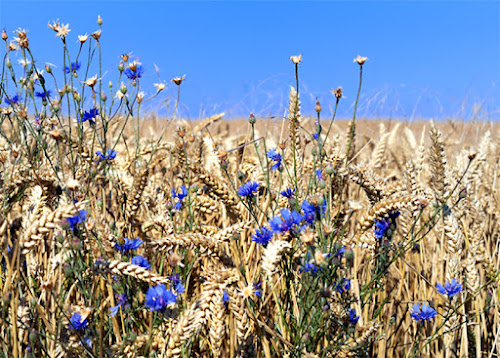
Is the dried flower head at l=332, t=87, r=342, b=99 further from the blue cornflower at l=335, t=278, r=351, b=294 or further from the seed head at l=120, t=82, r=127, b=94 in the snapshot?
the seed head at l=120, t=82, r=127, b=94

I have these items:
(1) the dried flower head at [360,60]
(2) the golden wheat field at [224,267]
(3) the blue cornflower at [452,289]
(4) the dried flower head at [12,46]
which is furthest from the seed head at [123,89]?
(3) the blue cornflower at [452,289]

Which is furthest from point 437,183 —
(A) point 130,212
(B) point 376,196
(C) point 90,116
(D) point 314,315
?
(C) point 90,116

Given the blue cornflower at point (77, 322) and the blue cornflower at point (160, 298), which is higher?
the blue cornflower at point (160, 298)

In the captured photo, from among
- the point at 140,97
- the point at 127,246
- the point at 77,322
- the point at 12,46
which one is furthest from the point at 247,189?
the point at 12,46

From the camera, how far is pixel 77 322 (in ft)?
2.96

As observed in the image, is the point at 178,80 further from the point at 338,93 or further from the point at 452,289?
the point at 452,289

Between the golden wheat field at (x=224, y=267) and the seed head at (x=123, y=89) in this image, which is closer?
the golden wheat field at (x=224, y=267)

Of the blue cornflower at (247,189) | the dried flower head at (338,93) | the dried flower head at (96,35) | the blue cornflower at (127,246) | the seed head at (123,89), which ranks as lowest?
the blue cornflower at (127,246)

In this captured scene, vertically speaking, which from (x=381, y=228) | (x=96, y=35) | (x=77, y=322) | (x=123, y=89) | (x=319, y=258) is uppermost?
(x=96, y=35)

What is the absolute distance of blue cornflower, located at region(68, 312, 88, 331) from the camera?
2.95ft

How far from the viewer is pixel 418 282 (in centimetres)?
154

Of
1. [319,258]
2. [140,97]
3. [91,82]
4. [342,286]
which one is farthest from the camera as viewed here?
[140,97]

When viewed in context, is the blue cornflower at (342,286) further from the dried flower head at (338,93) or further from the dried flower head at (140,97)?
the dried flower head at (140,97)

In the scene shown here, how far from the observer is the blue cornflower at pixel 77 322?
2.95 ft
